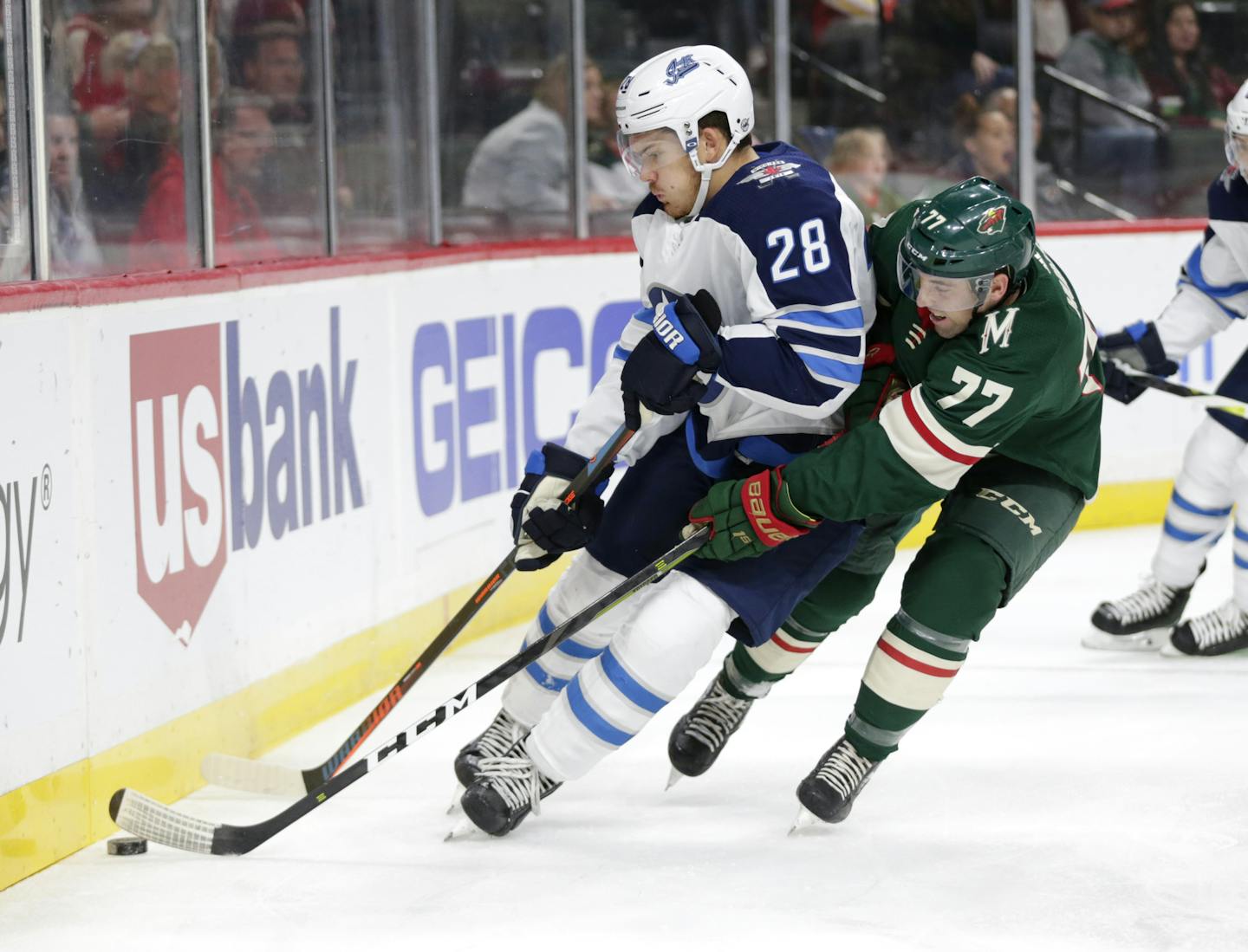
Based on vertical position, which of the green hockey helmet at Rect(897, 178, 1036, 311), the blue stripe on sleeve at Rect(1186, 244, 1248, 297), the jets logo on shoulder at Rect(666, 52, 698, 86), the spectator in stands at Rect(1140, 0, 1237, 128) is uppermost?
the spectator in stands at Rect(1140, 0, 1237, 128)

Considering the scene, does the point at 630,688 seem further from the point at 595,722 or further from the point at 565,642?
the point at 565,642

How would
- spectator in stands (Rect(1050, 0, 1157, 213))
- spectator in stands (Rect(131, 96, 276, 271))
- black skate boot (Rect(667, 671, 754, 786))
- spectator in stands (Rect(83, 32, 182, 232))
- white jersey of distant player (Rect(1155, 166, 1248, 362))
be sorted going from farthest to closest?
spectator in stands (Rect(1050, 0, 1157, 213))
white jersey of distant player (Rect(1155, 166, 1248, 362))
spectator in stands (Rect(131, 96, 276, 271))
spectator in stands (Rect(83, 32, 182, 232))
black skate boot (Rect(667, 671, 754, 786))

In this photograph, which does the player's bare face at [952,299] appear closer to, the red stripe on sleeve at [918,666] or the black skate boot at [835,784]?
the red stripe on sleeve at [918,666]

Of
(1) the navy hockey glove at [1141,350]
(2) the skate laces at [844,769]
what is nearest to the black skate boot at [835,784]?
(2) the skate laces at [844,769]

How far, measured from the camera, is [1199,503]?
410 centimetres

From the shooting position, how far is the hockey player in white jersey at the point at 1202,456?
12.5 ft

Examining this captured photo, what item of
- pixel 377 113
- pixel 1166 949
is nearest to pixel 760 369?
pixel 1166 949

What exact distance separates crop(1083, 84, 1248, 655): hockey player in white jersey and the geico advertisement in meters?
1.95

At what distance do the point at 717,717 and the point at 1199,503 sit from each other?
157 cm

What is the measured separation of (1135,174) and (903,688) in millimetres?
3991

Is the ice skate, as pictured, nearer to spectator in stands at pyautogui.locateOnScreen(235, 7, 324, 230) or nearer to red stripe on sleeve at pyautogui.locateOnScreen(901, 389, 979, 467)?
red stripe on sleeve at pyautogui.locateOnScreen(901, 389, 979, 467)

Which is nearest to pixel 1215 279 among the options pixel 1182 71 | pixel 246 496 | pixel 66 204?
pixel 246 496

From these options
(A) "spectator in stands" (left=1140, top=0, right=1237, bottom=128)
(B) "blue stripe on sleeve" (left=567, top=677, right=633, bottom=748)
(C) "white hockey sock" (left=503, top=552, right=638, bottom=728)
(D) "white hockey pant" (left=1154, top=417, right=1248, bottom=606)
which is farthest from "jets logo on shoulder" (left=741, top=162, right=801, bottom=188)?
(A) "spectator in stands" (left=1140, top=0, right=1237, bottom=128)

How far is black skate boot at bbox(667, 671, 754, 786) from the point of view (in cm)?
298
